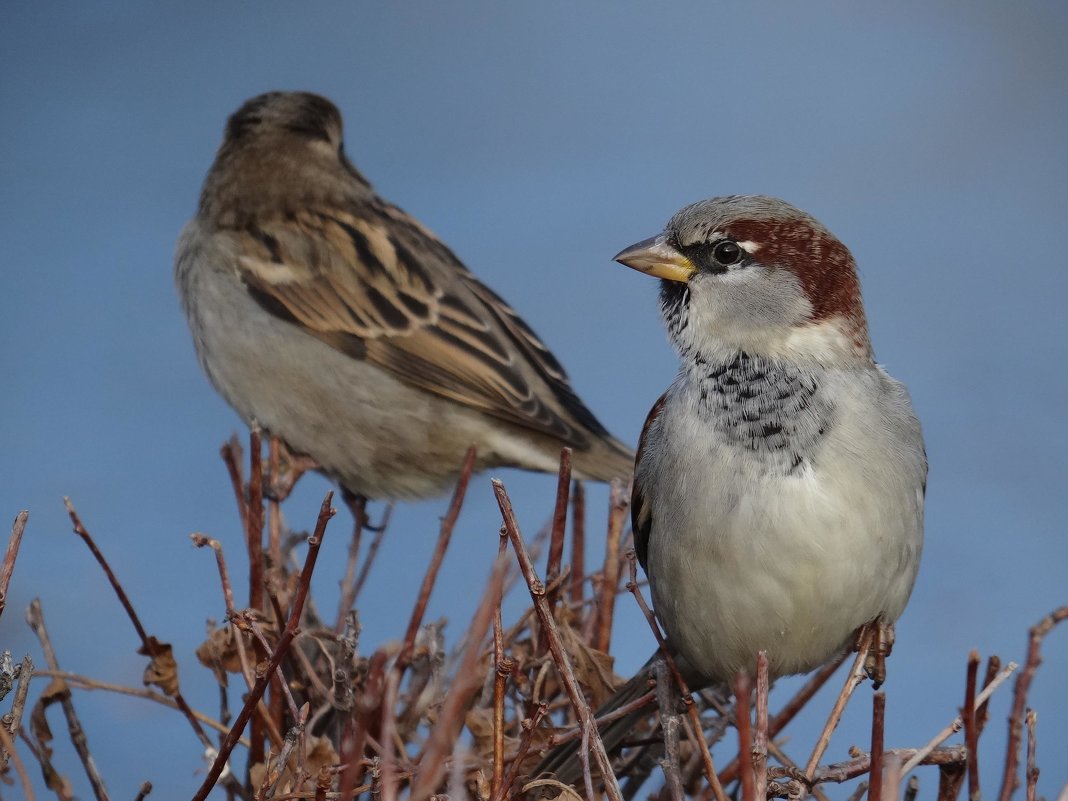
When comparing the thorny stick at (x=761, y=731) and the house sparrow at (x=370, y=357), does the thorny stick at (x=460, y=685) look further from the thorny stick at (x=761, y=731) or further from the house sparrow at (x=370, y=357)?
the house sparrow at (x=370, y=357)

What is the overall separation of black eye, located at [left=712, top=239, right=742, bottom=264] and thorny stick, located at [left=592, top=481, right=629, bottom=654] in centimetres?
29

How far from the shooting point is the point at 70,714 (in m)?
1.37

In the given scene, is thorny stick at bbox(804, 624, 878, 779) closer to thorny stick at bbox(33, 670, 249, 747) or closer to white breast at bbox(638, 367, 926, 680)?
white breast at bbox(638, 367, 926, 680)

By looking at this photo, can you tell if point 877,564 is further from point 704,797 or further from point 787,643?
point 704,797

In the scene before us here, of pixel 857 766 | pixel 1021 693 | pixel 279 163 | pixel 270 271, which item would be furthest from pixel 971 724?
pixel 279 163

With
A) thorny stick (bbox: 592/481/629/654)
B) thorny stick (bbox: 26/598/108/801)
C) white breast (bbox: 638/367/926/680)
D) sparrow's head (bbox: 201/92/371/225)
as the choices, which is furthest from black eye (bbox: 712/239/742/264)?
sparrow's head (bbox: 201/92/371/225)

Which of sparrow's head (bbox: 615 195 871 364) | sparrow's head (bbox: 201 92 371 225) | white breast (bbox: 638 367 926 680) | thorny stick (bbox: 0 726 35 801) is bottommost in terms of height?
thorny stick (bbox: 0 726 35 801)

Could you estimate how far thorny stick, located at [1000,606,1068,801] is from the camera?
0.94 meters

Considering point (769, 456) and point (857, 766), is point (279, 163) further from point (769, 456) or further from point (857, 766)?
point (857, 766)

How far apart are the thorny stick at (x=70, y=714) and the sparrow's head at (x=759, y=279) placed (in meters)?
0.74

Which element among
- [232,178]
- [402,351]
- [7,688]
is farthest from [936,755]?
[232,178]

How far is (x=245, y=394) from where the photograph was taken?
7.59 ft

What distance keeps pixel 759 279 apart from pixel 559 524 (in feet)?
1.23

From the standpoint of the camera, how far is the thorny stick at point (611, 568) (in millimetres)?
1528
